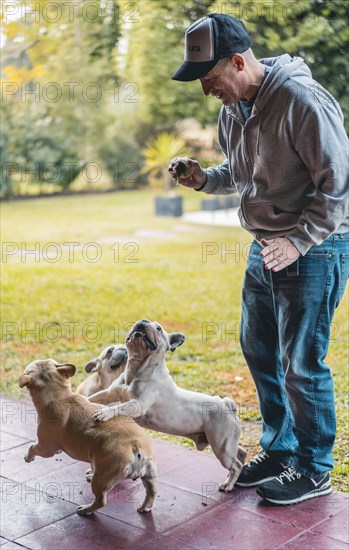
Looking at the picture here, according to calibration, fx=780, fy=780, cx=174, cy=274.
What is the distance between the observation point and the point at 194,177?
296cm

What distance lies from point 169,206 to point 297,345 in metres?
10.0

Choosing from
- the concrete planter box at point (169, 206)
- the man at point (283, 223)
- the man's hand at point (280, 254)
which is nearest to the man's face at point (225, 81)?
the man at point (283, 223)

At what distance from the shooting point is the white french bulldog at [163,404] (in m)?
2.68

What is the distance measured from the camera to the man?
8.20ft

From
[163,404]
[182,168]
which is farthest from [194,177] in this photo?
[163,404]

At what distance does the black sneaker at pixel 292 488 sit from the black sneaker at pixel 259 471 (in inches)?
4.3

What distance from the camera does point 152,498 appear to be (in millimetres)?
2750

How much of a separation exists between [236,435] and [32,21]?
696 cm

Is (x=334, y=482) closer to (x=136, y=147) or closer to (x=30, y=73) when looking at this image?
(x=30, y=73)

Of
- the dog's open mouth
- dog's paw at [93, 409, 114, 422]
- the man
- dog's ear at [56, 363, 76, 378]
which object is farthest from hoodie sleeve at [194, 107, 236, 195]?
dog's paw at [93, 409, 114, 422]

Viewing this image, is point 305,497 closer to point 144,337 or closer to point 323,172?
point 144,337

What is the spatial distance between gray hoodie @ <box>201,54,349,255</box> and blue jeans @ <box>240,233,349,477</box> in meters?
0.15

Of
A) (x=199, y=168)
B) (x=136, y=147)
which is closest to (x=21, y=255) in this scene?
(x=199, y=168)

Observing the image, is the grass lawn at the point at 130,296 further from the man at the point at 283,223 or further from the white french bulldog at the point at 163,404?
the white french bulldog at the point at 163,404
